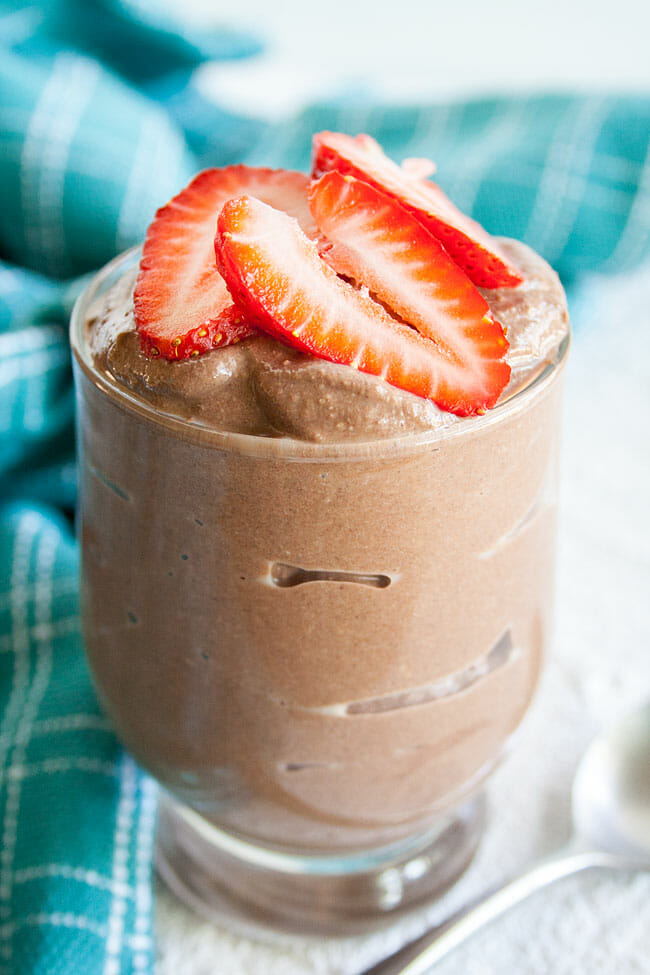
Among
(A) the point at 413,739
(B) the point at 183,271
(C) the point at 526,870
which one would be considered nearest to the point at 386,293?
(B) the point at 183,271

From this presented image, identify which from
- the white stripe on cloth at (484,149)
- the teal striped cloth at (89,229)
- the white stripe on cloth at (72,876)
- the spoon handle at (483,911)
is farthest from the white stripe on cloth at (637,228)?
the white stripe on cloth at (72,876)

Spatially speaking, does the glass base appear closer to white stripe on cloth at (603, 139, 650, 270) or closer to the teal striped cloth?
the teal striped cloth

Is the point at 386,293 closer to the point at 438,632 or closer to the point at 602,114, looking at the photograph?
the point at 438,632

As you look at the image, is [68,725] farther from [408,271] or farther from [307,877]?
[408,271]

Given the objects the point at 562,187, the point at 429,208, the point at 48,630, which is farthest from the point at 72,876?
the point at 562,187

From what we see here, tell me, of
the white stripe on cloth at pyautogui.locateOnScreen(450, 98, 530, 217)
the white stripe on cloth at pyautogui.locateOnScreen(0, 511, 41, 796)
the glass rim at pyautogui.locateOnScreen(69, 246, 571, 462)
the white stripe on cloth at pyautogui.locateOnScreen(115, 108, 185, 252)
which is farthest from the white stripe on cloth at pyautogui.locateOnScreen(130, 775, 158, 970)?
the white stripe on cloth at pyautogui.locateOnScreen(450, 98, 530, 217)

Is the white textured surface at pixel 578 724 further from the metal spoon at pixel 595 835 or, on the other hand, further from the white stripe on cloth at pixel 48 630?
the white stripe on cloth at pixel 48 630

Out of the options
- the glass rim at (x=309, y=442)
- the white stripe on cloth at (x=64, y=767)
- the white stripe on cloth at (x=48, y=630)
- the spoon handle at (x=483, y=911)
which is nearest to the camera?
the glass rim at (x=309, y=442)
